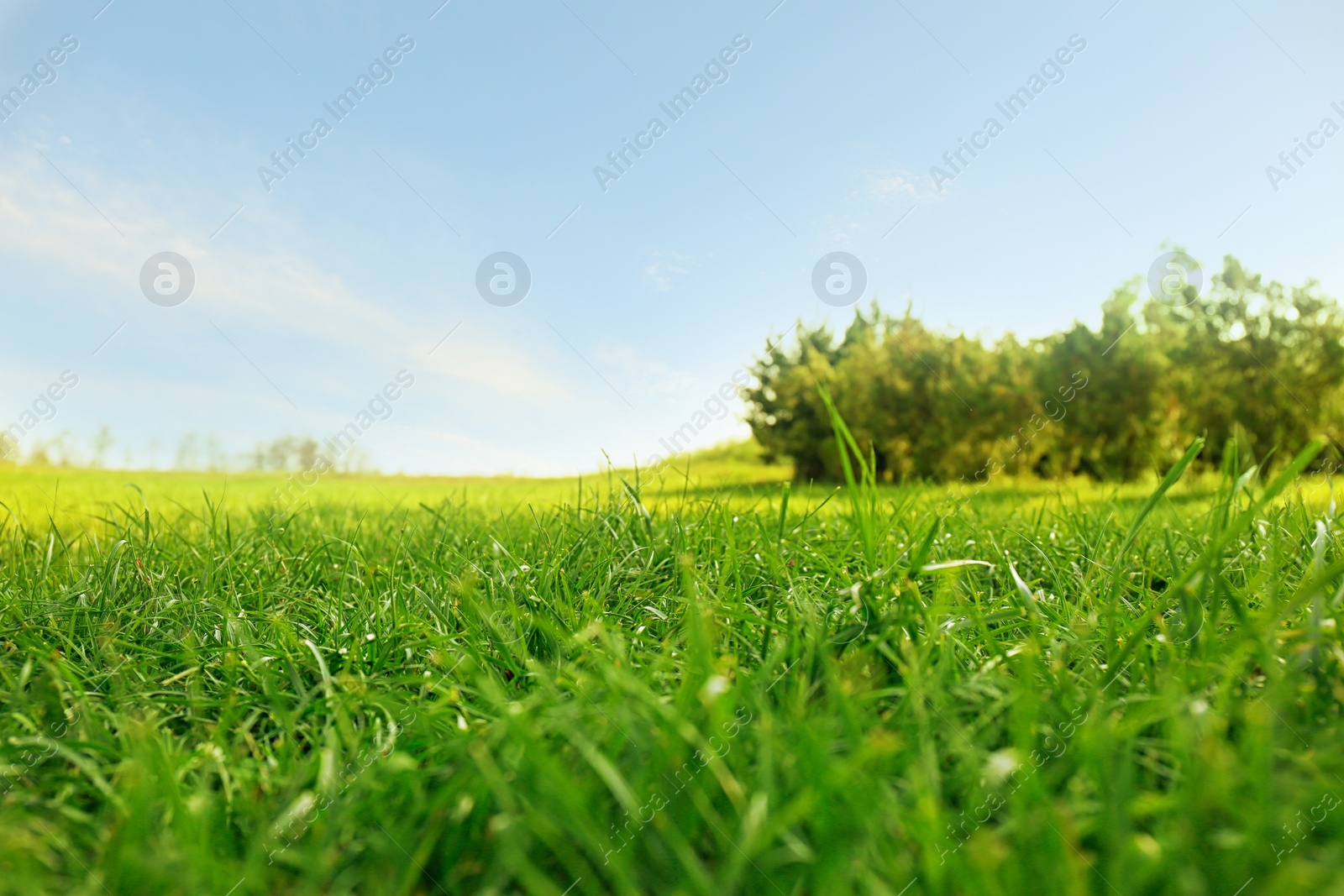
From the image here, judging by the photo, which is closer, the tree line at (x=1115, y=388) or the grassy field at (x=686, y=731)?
the grassy field at (x=686, y=731)

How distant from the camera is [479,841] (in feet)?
3.20

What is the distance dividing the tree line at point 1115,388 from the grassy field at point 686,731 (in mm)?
8668

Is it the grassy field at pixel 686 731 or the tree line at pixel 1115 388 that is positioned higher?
the grassy field at pixel 686 731

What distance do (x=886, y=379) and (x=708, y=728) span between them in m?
10.6

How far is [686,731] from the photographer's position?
3.10ft

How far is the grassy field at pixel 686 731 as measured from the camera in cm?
87

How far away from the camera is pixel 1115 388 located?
1006 centimetres

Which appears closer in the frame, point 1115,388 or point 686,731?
point 686,731

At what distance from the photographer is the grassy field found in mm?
875

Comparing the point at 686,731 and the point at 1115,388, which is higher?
the point at 686,731

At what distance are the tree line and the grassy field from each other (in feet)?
28.4

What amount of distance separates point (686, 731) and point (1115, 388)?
1114 cm

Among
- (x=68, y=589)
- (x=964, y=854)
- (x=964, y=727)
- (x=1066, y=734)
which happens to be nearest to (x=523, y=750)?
(x=964, y=854)

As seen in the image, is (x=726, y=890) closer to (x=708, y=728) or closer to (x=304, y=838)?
(x=708, y=728)
